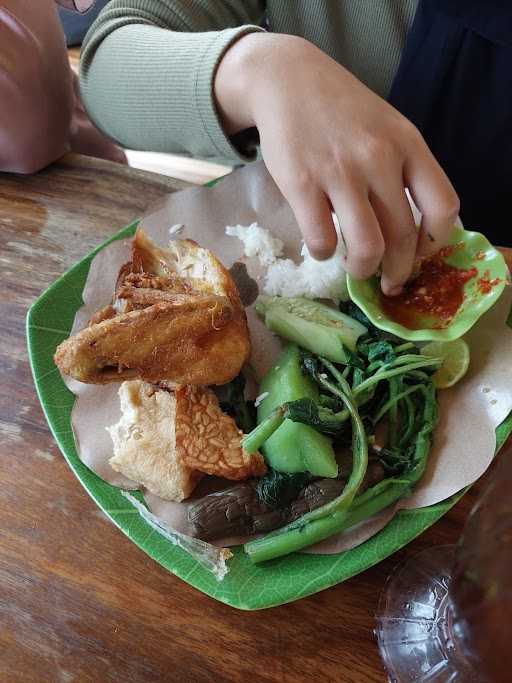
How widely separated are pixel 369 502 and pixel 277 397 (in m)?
0.28

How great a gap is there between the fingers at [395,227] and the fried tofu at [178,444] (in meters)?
0.48

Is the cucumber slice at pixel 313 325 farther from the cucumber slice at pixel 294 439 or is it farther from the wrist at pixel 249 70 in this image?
the wrist at pixel 249 70

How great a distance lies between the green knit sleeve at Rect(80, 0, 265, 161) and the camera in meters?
1.39

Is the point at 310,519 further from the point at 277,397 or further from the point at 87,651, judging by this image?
the point at 87,651

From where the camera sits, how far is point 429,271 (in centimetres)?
137

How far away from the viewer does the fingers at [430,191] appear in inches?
43.3

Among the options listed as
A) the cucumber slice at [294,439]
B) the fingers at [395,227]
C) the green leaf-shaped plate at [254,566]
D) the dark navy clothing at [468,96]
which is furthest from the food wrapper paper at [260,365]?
the dark navy clothing at [468,96]

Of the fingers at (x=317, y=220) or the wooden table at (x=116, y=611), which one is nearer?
the wooden table at (x=116, y=611)

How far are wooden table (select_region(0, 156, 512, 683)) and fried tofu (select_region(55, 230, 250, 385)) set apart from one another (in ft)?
0.87

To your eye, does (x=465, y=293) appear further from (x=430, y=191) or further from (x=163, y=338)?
(x=163, y=338)

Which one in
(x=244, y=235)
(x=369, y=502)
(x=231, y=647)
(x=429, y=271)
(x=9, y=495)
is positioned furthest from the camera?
(x=244, y=235)

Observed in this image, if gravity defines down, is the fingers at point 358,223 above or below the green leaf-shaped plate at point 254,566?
above

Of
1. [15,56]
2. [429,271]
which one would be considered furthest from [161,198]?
[429,271]

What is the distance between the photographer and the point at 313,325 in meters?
1.30
